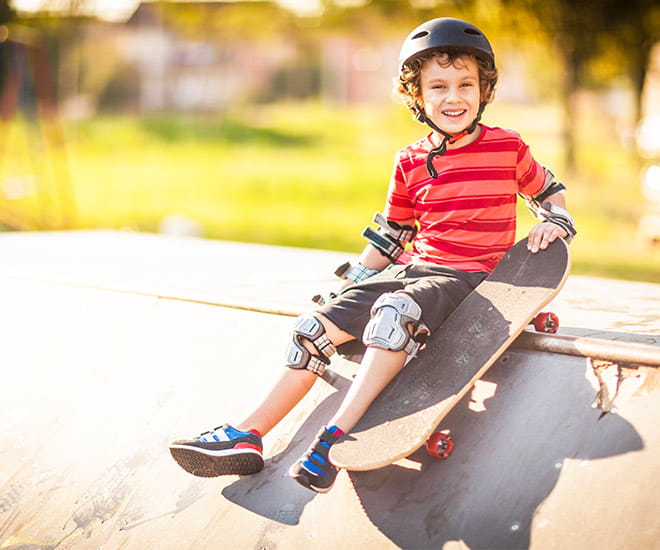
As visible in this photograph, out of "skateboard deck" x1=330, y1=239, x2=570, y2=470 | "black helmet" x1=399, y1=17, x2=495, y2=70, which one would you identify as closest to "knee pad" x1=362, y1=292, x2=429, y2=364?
"skateboard deck" x1=330, y1=239, x2=570, y2=470

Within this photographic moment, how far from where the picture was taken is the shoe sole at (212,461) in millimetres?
2977

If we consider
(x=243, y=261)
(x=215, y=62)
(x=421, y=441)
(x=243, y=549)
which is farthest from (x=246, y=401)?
(x=215, y=62)

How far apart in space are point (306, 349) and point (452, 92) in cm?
114

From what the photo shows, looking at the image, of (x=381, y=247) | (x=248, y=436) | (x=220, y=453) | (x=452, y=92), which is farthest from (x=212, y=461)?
(x=452, y=92)

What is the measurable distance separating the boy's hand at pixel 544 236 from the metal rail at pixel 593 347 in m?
0.36

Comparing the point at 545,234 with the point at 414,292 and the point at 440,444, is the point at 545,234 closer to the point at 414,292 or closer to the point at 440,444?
the point at 414,292

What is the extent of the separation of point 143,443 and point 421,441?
1.34 meters

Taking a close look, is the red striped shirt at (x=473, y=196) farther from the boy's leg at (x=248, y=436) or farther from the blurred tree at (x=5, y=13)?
the blurred tree at (x=5, y=13)

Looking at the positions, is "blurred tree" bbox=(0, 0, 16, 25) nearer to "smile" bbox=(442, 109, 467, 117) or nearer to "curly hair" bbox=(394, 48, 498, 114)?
"curly hair" bbox=(394, 48, 498, 114)

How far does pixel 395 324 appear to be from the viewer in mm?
2941

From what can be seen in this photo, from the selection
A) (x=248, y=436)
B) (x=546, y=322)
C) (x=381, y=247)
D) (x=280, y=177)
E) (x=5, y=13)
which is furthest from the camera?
(x=280, y=177)

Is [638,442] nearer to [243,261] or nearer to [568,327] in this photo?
[568,327]

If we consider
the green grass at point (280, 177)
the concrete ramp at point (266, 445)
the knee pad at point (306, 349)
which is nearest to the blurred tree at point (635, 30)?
the green grass at point (280, 177)

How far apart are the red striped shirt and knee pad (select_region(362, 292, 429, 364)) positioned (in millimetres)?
353
